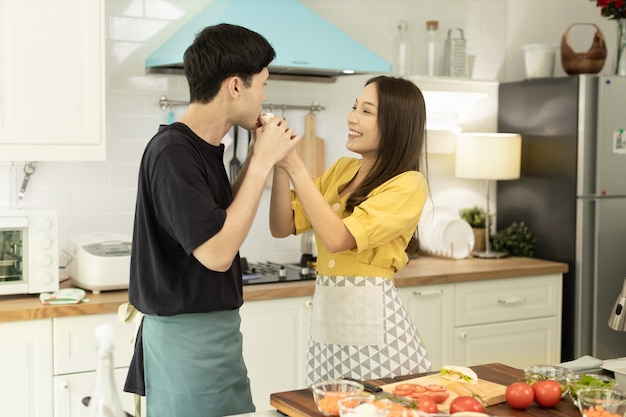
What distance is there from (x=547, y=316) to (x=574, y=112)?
3.50 ft

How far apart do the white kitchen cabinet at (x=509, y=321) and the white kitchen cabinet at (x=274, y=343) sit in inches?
33.3

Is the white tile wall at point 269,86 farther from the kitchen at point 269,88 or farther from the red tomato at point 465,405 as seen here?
the red tomato at point 465,405

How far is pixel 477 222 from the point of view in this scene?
479cm

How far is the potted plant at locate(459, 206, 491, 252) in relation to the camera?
4.76 m

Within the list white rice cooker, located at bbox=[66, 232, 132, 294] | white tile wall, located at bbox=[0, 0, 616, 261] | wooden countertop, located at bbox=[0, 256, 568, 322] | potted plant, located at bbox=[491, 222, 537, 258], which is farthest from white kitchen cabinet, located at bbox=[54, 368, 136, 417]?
potted plant, located at bbox=[491, 222, 537, 258]

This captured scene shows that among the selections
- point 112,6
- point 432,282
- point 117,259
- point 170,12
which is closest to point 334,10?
point 170,12

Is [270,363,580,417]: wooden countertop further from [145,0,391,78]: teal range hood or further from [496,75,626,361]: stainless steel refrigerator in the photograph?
[496,75,626,361]: stainless steel refrigerator

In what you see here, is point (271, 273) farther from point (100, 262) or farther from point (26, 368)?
point (26, 368)

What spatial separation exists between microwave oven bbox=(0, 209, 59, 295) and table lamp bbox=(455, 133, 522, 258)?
2282 mm

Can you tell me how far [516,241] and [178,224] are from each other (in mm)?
3130

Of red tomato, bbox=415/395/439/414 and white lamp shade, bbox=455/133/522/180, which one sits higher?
white lamp shade, bbox=455/133/522/180

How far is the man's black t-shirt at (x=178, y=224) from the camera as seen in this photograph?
1951 millimetres

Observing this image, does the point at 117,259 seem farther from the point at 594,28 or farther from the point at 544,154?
Answer: the point at 594,28

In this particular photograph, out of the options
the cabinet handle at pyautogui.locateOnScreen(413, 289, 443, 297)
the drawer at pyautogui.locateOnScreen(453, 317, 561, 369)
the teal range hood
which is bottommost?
the drawer at pyautogui.locateOnScreen(453, 317, 561, 369)
